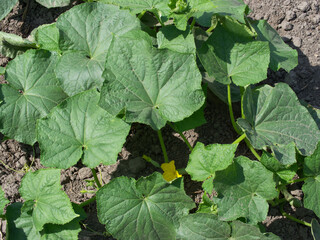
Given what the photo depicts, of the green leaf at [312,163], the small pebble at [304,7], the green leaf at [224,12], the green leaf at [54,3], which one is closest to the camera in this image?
the green leaf at [312,163]

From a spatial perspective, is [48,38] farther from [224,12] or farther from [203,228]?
[203,228]

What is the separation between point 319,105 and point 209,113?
0.88 m

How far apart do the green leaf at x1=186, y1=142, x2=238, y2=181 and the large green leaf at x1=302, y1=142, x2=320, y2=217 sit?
0.53m

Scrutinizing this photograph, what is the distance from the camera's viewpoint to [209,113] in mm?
3297

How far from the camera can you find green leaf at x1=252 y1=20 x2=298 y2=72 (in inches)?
121

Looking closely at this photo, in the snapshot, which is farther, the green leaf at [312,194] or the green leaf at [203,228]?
Answer: the green leaf at [312,194]

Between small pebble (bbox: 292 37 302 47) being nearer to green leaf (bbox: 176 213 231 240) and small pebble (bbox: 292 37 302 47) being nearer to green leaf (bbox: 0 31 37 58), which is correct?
green leaf (bbox: 176 213 231 240)

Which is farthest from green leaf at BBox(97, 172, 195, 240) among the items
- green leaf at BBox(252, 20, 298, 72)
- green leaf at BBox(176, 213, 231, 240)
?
green leaf at BBox(252, 20, 298, 72)

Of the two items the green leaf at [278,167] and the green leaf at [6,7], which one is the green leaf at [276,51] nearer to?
the green leaf at [278,167]

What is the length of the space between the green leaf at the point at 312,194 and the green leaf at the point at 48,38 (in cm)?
197

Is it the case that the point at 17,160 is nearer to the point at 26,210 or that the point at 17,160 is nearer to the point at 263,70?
the point at 26,210

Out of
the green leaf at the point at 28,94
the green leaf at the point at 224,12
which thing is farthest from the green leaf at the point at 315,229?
the green leaf at the point at 28,94

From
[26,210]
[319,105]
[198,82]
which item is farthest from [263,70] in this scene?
[26,210]

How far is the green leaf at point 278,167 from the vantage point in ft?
8.86
